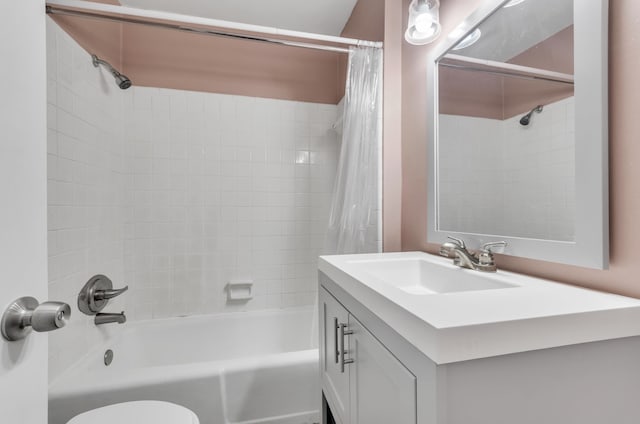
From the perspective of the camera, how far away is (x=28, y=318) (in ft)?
1.41

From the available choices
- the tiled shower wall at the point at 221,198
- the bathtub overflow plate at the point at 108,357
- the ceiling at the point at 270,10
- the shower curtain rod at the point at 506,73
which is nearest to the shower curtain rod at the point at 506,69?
the shower curtain rod at the point at 506,73

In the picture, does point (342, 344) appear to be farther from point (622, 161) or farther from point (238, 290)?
point (238, 290)

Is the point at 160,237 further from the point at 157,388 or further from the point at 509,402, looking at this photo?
the point at 509,402

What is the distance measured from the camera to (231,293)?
2.02 m

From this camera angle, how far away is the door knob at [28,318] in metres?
0.41

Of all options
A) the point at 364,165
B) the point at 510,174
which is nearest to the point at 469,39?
the point at 510,174

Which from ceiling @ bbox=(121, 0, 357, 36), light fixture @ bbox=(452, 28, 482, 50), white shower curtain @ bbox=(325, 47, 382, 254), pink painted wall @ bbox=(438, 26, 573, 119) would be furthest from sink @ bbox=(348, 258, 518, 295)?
ceiling @ bbox=(121, 0, 357, 36)

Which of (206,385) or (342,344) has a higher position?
(342,344)

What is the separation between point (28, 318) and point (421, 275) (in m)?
1.03

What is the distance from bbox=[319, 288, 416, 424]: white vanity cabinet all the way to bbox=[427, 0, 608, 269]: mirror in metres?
0.50

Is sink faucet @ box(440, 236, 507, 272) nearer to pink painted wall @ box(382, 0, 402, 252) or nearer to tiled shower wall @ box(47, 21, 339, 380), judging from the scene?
pink painted wall @ box(382, 0, 402, 252)

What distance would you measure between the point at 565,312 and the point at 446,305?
19cm

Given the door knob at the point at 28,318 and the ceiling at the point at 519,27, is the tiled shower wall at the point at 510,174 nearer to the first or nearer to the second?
the ceiling at the point at 519,27

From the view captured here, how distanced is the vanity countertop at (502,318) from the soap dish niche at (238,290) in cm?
154
